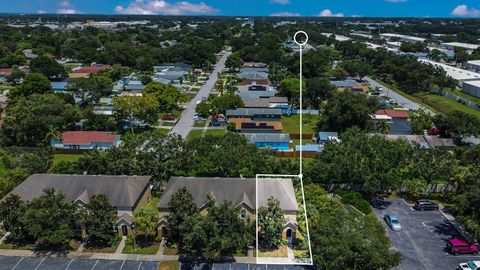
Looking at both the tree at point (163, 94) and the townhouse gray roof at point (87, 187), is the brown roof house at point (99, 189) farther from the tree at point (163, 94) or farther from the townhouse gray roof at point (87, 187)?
the tree at point (163, 94)

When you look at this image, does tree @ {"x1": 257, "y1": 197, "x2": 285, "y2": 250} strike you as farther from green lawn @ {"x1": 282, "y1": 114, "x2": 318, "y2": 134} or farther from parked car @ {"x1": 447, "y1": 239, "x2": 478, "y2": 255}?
green lawn @ {"x1": 282, "y1": 114, "x2": 318, "y2": 134}

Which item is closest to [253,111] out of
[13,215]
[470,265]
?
[13,215]

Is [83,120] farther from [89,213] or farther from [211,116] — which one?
[89,213]

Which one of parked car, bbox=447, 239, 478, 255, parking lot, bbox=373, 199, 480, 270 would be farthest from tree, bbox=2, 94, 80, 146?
parked car, bbox=447, 239, 478, 255

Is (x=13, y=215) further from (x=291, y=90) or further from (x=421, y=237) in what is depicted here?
(x=291, y=90)

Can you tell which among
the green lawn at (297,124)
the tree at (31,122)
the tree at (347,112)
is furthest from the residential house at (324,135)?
the tree at (31,122)

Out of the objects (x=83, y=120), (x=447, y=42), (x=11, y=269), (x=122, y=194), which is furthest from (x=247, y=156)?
(x=447, y=42)
